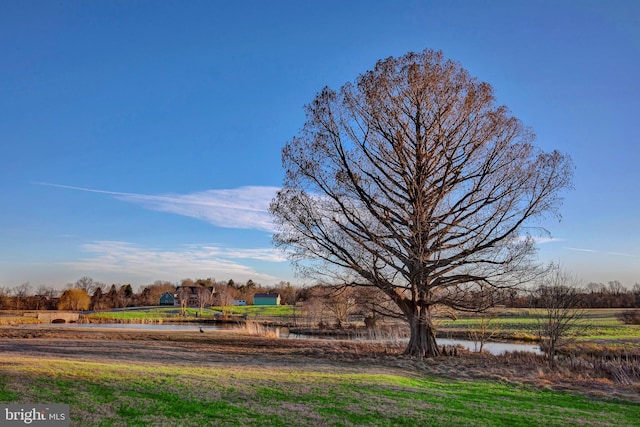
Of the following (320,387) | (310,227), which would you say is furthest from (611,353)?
(320,387)

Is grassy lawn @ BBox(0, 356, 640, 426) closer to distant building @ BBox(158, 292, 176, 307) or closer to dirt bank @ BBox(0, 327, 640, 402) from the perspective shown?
dirt bank @ BBox(0, 327, 640, 402)

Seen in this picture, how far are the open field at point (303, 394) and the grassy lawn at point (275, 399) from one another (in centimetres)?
2

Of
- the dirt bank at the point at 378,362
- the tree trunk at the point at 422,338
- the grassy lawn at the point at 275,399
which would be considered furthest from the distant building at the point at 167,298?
the grassy lawn at the point at 275,399

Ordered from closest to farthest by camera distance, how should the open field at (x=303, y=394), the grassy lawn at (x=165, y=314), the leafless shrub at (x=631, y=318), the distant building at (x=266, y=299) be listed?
1. the open field at (x=303, y=394)
2. the leafless shrub at (x=631, y=318)
3. the grassy lawn at (x=165, y=314)
4. the distant building at (x=266, y=299)

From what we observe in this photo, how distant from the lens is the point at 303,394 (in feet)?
33.6

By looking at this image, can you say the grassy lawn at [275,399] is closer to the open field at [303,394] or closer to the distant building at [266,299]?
the open field at [303,394]

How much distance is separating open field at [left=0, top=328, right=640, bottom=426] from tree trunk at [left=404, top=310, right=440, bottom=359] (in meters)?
3.45

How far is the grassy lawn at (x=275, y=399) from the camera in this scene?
8109mm

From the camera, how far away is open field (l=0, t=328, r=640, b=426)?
8.23 m

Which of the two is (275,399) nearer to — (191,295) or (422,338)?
(422,338)

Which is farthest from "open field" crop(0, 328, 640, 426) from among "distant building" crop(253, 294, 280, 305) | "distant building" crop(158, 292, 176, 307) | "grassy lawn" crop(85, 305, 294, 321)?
"distant building" crop(253, 294, 280, 305)

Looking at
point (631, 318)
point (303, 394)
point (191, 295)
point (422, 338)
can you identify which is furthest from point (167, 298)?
point (303, 394)

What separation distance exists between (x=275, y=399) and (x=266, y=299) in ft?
390

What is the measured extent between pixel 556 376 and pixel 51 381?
49.8 feet
